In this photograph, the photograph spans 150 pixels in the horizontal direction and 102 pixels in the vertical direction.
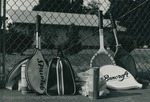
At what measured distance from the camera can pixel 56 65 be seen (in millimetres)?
1565

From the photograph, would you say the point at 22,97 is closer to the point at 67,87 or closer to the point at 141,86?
the point at 67,87

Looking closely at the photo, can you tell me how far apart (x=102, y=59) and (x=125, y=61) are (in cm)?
17

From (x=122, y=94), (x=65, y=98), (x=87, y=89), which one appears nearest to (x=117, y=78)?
(x=122, y=94)

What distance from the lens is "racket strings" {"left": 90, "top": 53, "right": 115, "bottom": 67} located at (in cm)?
191

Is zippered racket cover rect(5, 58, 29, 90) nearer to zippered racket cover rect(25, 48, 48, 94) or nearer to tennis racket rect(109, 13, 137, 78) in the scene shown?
zippered racket cover rect(25, 48, 48, 94)

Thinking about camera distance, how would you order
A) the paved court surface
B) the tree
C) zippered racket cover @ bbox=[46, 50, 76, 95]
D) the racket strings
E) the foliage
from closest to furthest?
1. the paved court surface
2. zippered racket cover @ bbox=[46, 50, 76, 95]
3. the racket strings
4. the foliage
5. the tree

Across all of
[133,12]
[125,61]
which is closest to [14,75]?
[125,61]

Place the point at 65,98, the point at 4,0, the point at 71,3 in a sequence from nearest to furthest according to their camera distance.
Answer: the point at 65,98
the point at 4,0
the point at 71,3

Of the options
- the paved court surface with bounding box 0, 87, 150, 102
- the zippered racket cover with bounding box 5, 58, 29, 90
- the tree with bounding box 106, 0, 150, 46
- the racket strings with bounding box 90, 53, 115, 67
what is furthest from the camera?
the tree with bounding box 106, 0, 150, 46

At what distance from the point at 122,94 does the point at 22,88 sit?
0.57 metres

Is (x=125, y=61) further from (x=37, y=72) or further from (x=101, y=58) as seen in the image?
(x=37, y=72)

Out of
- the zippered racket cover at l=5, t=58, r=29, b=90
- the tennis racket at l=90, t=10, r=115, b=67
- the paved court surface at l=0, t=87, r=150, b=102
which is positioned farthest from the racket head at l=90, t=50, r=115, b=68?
the zippered racket cover at l=5, t=58, r=29, b=90

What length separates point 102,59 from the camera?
6.47 ft

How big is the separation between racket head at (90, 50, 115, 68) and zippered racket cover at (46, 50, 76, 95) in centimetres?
38
